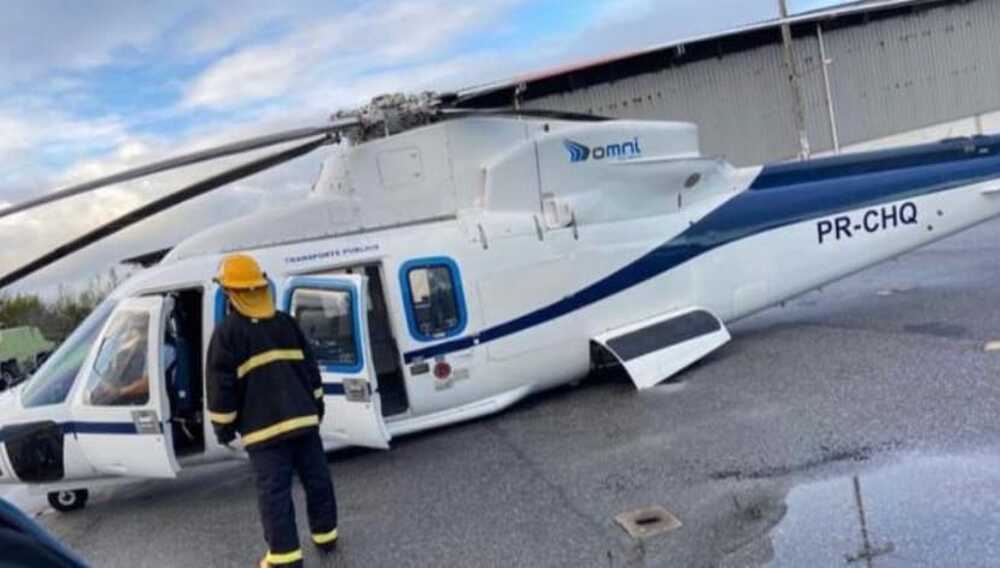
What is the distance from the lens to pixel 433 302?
7270mm

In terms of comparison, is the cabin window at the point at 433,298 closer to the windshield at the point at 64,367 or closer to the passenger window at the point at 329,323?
the passenger window at the point at 329,323

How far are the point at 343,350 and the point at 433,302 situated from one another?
1.03m

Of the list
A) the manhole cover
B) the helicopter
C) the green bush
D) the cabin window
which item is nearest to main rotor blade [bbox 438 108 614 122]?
the helicopter

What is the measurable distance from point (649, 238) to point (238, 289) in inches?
174

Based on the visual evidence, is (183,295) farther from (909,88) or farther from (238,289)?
(909,88)

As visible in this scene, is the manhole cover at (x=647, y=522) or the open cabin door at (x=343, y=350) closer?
the manhole cover at (x=647, y=522)

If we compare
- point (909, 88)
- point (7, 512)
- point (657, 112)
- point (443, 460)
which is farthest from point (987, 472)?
point (909, 88)

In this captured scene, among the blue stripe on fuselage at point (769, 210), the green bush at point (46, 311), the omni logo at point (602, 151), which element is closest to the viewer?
the blue stripe on fuselage at point (769, 210)

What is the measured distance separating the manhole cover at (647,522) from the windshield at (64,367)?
14.2 ft

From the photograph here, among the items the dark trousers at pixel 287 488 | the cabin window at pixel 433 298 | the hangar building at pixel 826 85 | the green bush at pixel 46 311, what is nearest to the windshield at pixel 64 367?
the cabin window at pixel 433 298

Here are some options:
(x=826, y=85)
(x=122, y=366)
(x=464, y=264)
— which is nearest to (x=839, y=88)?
(x=826, y=85)

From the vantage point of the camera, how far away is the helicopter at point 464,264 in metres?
6.40

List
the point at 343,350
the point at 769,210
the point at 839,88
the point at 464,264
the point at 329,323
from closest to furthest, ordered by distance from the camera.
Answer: the point at 343,350 → the point at 329,323 → the point at 464,264 → the point at 769,210 → the point at 839,88

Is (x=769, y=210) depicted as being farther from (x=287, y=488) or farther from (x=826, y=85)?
(x=826, y=85)
